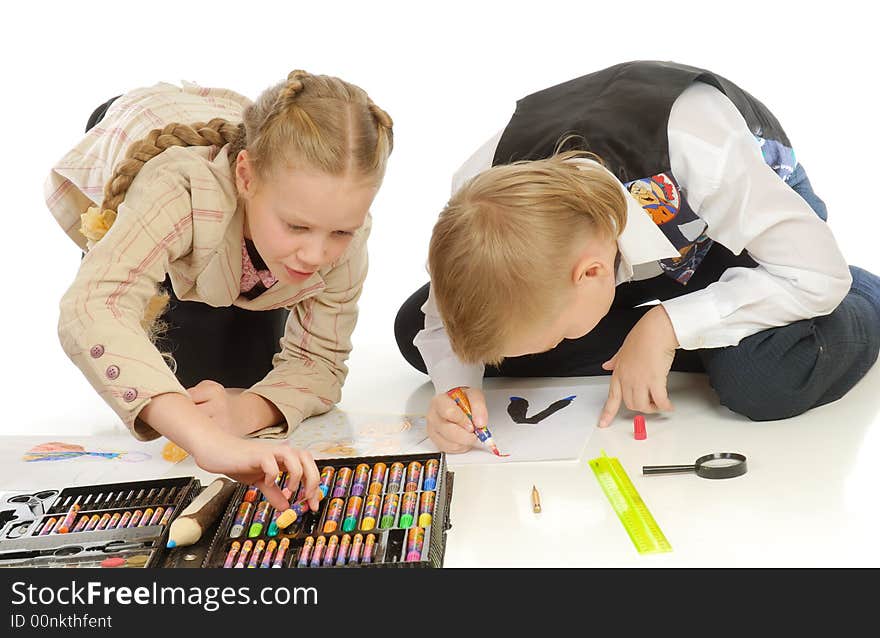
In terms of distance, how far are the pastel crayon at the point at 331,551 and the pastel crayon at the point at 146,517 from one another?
0.23 meters

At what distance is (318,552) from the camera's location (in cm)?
104

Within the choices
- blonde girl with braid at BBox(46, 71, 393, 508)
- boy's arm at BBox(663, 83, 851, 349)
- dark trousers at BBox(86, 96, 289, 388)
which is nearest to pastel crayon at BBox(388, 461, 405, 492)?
blonde girl with braid at BBox(46, 71, 393, 508)

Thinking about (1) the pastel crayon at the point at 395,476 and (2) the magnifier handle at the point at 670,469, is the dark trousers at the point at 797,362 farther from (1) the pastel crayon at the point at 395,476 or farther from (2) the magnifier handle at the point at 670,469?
(1) the pastel crayon at the point at 395,476

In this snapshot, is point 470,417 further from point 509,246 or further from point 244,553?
point 244,553

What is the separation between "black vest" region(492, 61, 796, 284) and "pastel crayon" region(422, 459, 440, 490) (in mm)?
469

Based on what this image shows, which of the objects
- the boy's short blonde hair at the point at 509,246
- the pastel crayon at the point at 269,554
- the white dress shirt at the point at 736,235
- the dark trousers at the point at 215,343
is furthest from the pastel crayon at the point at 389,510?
the dark trousers at the point at 215,343

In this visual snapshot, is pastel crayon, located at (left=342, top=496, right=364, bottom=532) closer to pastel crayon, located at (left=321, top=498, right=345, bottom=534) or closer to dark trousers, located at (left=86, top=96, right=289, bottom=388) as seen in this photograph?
pastel crayon, located at (left=321, top=498, right=345, bottom=534)

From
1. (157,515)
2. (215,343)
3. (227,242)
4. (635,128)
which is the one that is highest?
(635,128)

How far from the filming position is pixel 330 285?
1610 mm

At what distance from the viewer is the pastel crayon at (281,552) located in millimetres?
1027

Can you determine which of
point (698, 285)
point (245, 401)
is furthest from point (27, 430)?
point (698, 285)

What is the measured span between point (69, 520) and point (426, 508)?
1.31 feet

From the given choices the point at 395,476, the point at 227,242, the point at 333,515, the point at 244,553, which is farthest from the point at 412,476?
the point at 227,242

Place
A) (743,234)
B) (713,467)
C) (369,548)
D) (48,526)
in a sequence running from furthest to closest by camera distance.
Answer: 1. (743,234)
2. (713,467)
3. (48,526)
4. (369,548)
